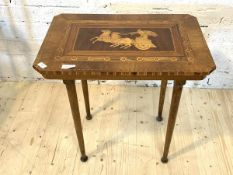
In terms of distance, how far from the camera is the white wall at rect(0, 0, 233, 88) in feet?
5.07

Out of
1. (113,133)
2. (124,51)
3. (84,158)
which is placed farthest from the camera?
(113,133)

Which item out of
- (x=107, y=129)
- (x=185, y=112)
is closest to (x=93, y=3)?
(x=107, y=129)

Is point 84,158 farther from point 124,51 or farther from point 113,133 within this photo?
point 124,51

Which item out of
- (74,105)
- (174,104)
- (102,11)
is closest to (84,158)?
(74,105)

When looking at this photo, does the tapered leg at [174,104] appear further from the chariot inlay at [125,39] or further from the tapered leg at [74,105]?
the tapered leg at [74,105]

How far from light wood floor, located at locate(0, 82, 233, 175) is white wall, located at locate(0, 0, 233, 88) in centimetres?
27

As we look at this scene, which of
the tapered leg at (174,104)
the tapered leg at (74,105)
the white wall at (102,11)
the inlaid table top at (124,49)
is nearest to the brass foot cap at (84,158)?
the tapered leg at (74,105)

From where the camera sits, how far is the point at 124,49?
1090 millimetres

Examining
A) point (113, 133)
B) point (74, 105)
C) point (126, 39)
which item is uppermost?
point (126, 39)

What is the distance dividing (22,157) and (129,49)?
82 cm

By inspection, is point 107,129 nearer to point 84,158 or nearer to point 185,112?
point 84,158

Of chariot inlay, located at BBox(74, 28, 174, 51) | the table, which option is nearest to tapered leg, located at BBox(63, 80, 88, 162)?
the table

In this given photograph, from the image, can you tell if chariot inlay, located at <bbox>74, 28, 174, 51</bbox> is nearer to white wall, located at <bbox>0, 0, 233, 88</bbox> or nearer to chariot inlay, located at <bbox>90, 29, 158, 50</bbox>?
chariot inlay, located at <bbox>90, 29, 158, 50</bbox>

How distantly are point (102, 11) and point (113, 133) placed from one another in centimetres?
71
